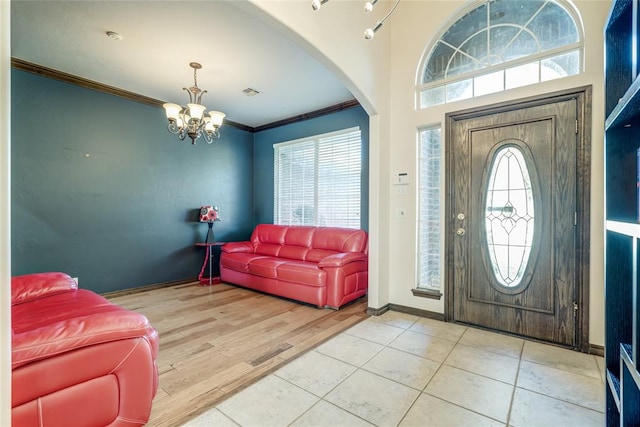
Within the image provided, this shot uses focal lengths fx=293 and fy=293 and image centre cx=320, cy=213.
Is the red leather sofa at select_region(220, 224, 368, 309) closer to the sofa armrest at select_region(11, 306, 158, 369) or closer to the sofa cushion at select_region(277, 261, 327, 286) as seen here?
the sofa cushion at select_region(277, 261, 327, 286)

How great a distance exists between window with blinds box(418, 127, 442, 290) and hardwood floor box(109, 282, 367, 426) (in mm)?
891

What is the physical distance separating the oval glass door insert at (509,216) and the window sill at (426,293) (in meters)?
0.61

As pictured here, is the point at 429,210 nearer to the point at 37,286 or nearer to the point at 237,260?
the point at 237,260

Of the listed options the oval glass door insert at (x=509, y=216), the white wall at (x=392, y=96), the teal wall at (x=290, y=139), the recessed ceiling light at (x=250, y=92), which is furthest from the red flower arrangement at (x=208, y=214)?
the oval glass door insert at (x=509, y=216)

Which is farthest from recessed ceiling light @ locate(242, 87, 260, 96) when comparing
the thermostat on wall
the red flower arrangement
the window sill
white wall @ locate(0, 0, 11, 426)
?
white wall @ locate(0, 0, 11, 426)

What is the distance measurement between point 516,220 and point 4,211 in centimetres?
339

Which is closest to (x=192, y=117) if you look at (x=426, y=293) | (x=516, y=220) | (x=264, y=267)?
(x=264, y=267)

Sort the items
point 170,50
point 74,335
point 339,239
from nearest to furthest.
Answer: point 74,335 → point 170,50 → point 339,239

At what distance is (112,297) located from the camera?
13.3 ft

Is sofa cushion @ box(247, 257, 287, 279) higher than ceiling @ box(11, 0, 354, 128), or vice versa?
ceiling @ box(11, 0, 354, 128)

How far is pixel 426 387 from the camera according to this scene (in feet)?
6.47

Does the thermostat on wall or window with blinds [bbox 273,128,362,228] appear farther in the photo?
window with blinds [bbox 273,128,362,228]

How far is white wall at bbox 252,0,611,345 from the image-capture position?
2.68m

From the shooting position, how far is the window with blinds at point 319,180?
471 cm
